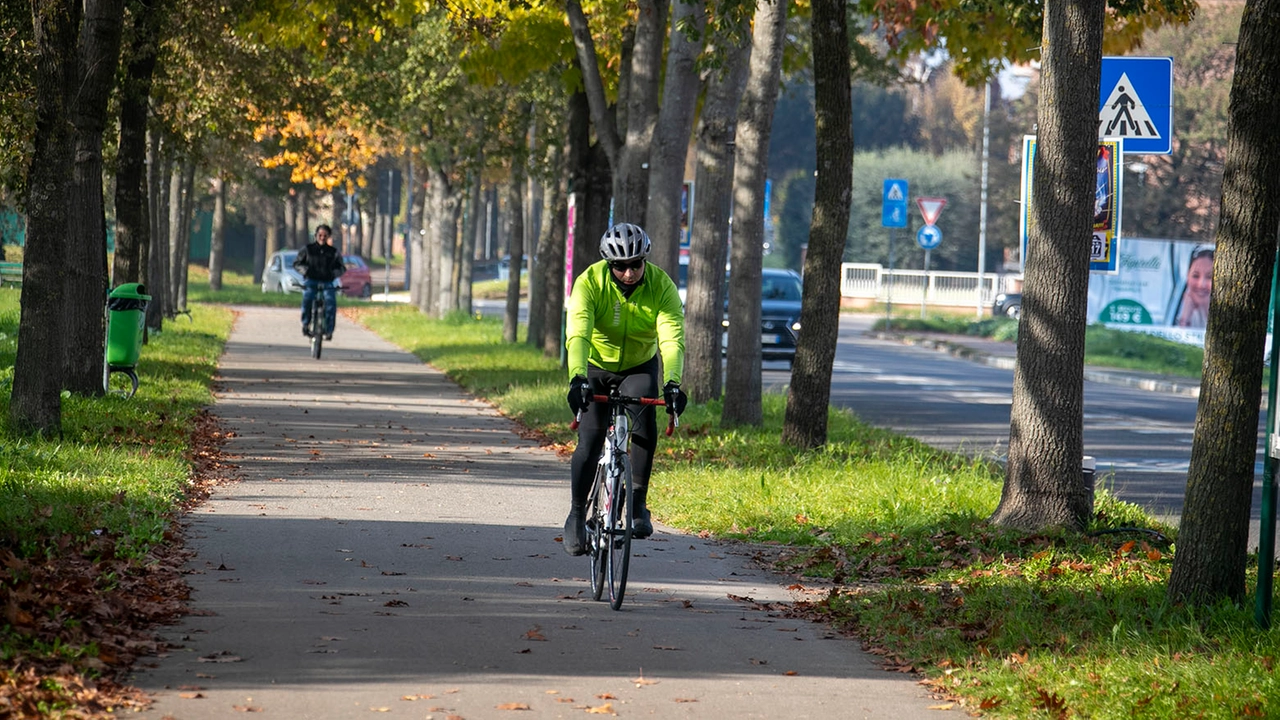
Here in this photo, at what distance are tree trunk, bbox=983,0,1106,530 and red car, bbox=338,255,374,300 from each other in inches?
2105

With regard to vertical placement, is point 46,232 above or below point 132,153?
below

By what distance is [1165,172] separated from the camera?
60.5 meters

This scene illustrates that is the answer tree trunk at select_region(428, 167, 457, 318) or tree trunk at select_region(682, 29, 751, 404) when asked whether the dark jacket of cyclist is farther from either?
tree trunk at select_region(428, 167, 457, 318)

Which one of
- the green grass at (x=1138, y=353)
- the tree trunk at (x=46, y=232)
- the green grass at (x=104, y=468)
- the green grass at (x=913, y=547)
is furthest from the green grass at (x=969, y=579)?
the green grass at (x=1138, y=353)

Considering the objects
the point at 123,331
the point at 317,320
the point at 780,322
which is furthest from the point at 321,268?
the point at 780,322

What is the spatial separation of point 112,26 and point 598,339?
25.6ft

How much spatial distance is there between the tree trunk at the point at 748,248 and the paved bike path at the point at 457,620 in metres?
3.28

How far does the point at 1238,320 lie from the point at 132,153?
1599 cm

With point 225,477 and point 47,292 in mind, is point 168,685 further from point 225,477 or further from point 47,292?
point 47,292

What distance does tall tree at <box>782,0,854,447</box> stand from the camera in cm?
1340

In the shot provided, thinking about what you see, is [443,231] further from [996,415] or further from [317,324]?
[996,415]

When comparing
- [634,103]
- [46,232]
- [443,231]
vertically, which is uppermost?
[634,103]

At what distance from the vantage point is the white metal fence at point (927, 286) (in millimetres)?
64250

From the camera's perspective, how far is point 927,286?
2564 inches
